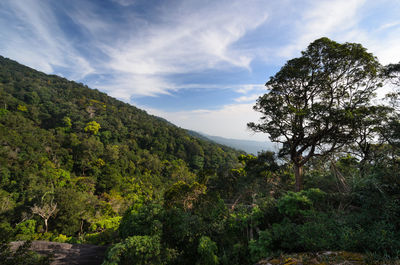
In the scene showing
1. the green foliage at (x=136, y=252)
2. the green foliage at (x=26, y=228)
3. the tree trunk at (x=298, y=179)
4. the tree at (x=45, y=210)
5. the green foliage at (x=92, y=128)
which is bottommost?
the green foliage at (x=26, y=228)

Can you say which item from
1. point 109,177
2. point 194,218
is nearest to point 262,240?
point 194,218

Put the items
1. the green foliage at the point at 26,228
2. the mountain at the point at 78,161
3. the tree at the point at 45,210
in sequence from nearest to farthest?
1. the green foliage at the point at 26,228
2. the tree at the point at 45,210
3. the mountain at the point at 78,161

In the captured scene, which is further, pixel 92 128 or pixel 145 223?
pixel 92 128

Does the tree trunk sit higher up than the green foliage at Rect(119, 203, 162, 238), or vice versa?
the tree trunk

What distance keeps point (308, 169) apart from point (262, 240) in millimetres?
7987

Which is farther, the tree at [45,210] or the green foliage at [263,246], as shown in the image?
the tree at [45,210]

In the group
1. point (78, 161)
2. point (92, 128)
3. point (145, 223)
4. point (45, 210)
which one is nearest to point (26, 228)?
point (45, 210)

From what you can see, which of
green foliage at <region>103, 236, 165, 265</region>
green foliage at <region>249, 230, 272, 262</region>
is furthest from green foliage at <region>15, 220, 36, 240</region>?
green foliage at <region>249, 230, 272, 262</region>

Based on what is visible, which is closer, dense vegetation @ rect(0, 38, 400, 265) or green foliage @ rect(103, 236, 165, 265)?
dense vegetation @ rect(0, 38, 400, 265)

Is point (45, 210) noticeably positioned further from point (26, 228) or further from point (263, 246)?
point (263, 246)

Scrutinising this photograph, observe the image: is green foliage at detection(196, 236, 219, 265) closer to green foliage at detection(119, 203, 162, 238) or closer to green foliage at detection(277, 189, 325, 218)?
green foliage at detection(119, 203, 162, 238)

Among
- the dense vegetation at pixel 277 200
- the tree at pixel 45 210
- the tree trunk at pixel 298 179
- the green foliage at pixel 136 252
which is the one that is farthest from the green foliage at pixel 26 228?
the tree trunk at pixel 298 179

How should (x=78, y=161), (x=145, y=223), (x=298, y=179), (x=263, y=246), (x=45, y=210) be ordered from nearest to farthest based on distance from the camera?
(x=263, y=246), (x=145, y=223), (x=298, y=179), (x=45, y=210), (x=78, y=161)

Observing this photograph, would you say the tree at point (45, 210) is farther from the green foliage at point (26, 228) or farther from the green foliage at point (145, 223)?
the green foliage at point (145, 223)
